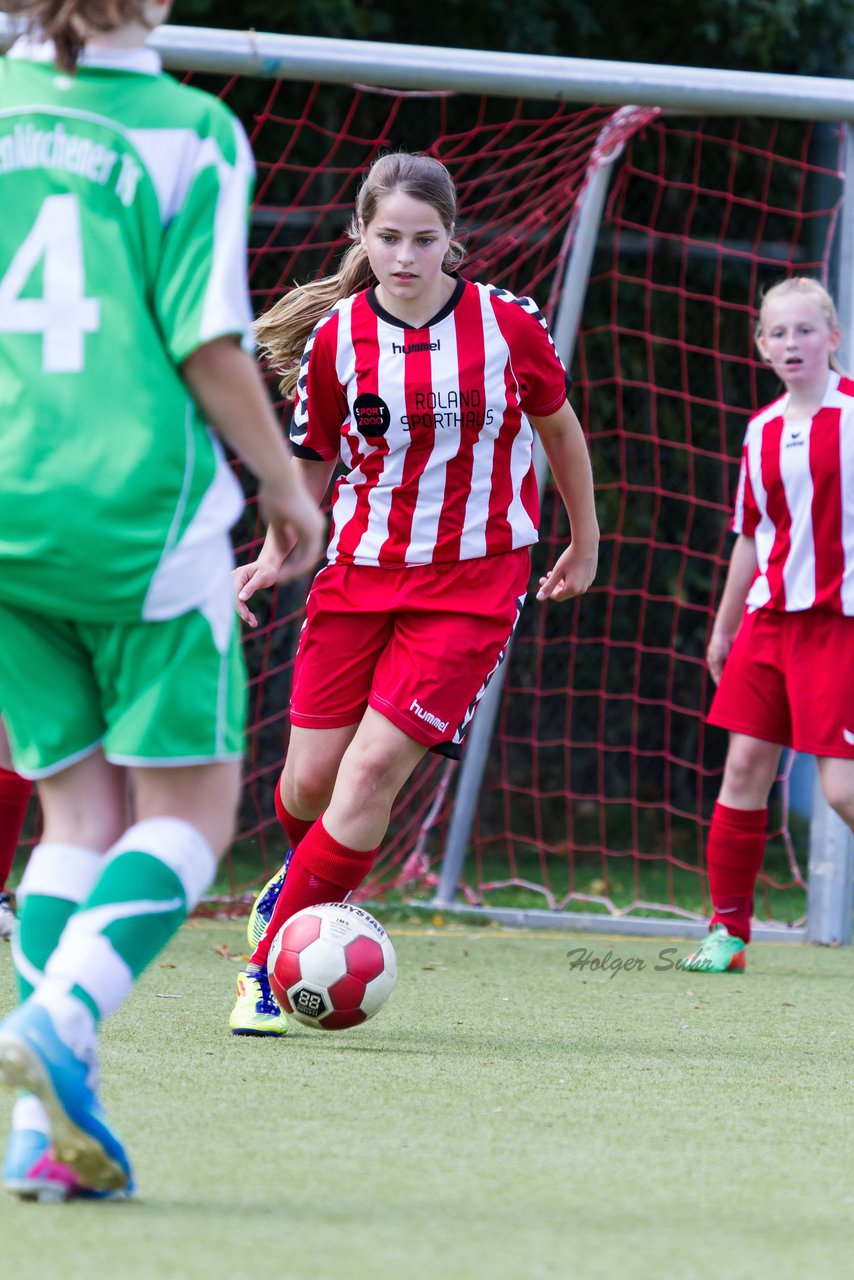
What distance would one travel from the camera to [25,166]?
1.96 meters

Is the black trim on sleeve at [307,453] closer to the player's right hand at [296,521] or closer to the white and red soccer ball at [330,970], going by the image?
the white and red soccer ball at [330,970]

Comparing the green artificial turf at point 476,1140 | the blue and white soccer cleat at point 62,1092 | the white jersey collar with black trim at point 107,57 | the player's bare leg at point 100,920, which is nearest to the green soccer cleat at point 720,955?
the green artificial turf at point 476,1140

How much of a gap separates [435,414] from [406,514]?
0.66 ft

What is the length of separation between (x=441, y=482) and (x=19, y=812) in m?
1.31

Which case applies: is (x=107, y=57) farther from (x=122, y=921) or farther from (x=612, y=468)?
(x=612, y=468)

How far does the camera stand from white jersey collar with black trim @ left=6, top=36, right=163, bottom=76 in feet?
6.49

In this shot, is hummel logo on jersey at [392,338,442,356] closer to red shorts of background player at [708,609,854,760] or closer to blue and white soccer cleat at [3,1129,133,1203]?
red shorts of background player at [708,609,854,760]

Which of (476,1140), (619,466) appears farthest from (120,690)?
(619,466)

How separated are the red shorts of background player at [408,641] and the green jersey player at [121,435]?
1.32m

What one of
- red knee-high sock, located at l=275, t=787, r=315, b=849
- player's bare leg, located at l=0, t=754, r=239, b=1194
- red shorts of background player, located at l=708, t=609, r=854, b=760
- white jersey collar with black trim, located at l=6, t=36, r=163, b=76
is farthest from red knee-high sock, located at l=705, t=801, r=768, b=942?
white jersey collar with black trim, located at l=6, t=36, r=163, b=76

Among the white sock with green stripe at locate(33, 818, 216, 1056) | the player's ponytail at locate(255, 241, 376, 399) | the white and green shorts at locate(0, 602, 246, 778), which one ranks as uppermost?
the player's ponytail at locate(255, 241, 376, 399)

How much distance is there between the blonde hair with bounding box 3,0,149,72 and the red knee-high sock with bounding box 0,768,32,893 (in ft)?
7.26

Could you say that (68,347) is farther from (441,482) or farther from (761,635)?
(761,635)

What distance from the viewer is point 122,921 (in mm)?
1934
